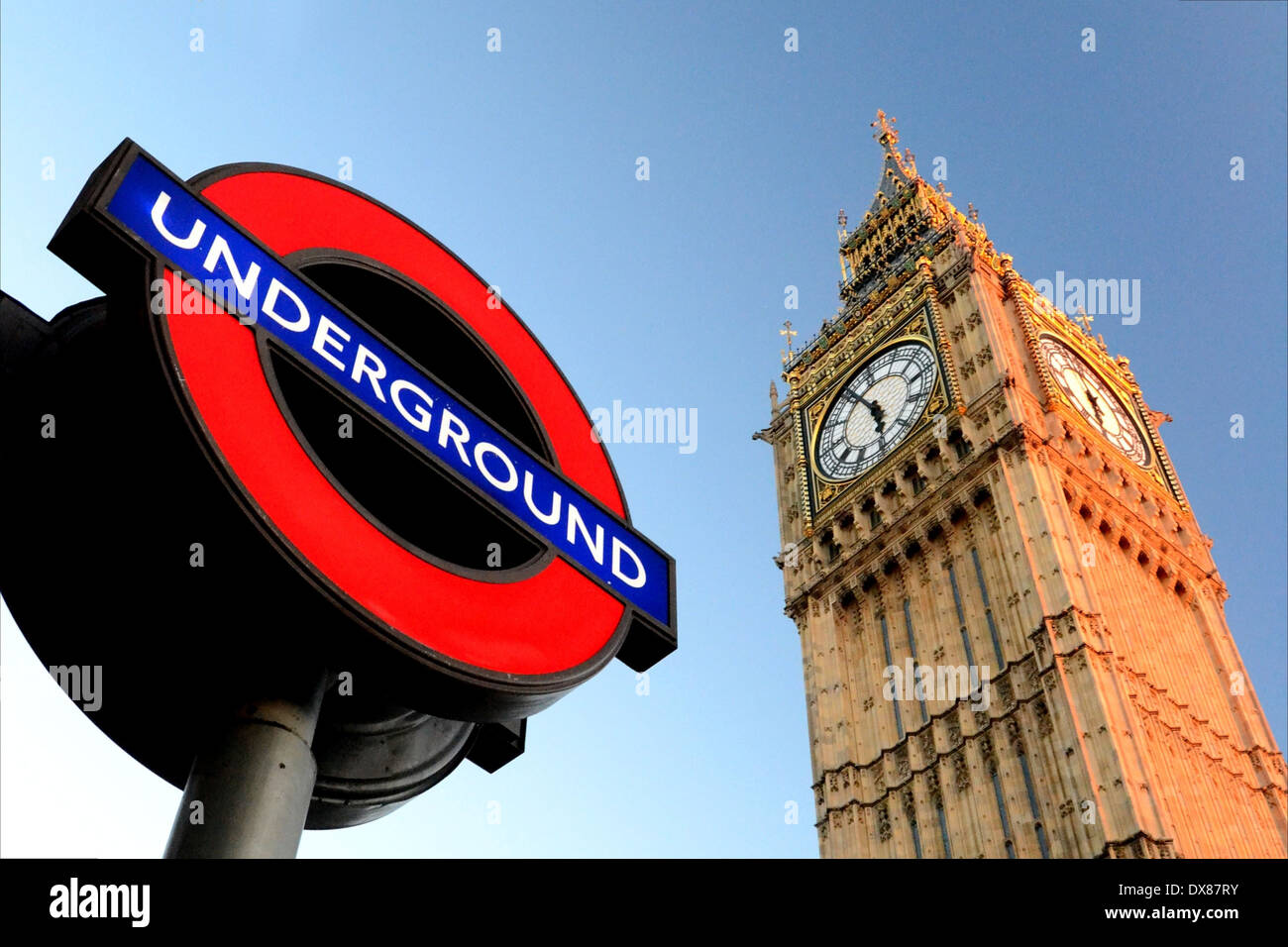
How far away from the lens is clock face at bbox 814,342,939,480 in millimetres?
44625

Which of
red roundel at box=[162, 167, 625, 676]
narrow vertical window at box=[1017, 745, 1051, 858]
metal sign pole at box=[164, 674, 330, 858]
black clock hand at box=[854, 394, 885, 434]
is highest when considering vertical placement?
black clock hand at box=[854, 394, 885, 434]

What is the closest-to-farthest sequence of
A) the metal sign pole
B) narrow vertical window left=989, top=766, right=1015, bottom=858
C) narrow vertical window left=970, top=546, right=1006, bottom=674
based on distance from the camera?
the metal sign pole → narrow vertical window left=989, top=766, right=1015, bottom=858 → narrow vertical window left=970, top=546, right=1006, bottom=674

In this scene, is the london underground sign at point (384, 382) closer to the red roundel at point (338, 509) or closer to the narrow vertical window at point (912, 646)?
the red roundel at point (338, 509)

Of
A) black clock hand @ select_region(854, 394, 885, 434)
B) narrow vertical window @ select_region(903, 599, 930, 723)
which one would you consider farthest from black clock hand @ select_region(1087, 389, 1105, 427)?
narrow vertical window @ select_region(903, 599, 930, 723)

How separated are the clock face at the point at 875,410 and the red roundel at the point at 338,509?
1555 inches

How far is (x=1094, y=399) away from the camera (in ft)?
152

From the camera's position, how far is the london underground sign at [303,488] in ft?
14.4

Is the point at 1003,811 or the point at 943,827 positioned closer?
the point at 1003,811

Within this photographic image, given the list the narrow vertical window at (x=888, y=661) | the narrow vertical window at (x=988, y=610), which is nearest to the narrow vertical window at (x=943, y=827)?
the narrow vertical window at (x=888, y=661)

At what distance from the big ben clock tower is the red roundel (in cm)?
2737

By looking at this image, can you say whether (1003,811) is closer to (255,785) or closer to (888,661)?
(888,661)

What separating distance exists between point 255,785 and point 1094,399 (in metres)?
45.7

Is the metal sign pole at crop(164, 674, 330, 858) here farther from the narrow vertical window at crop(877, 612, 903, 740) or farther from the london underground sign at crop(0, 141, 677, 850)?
the narrow vertical window at crop(877, 612, 903, 740)

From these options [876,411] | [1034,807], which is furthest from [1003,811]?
[876,411]
